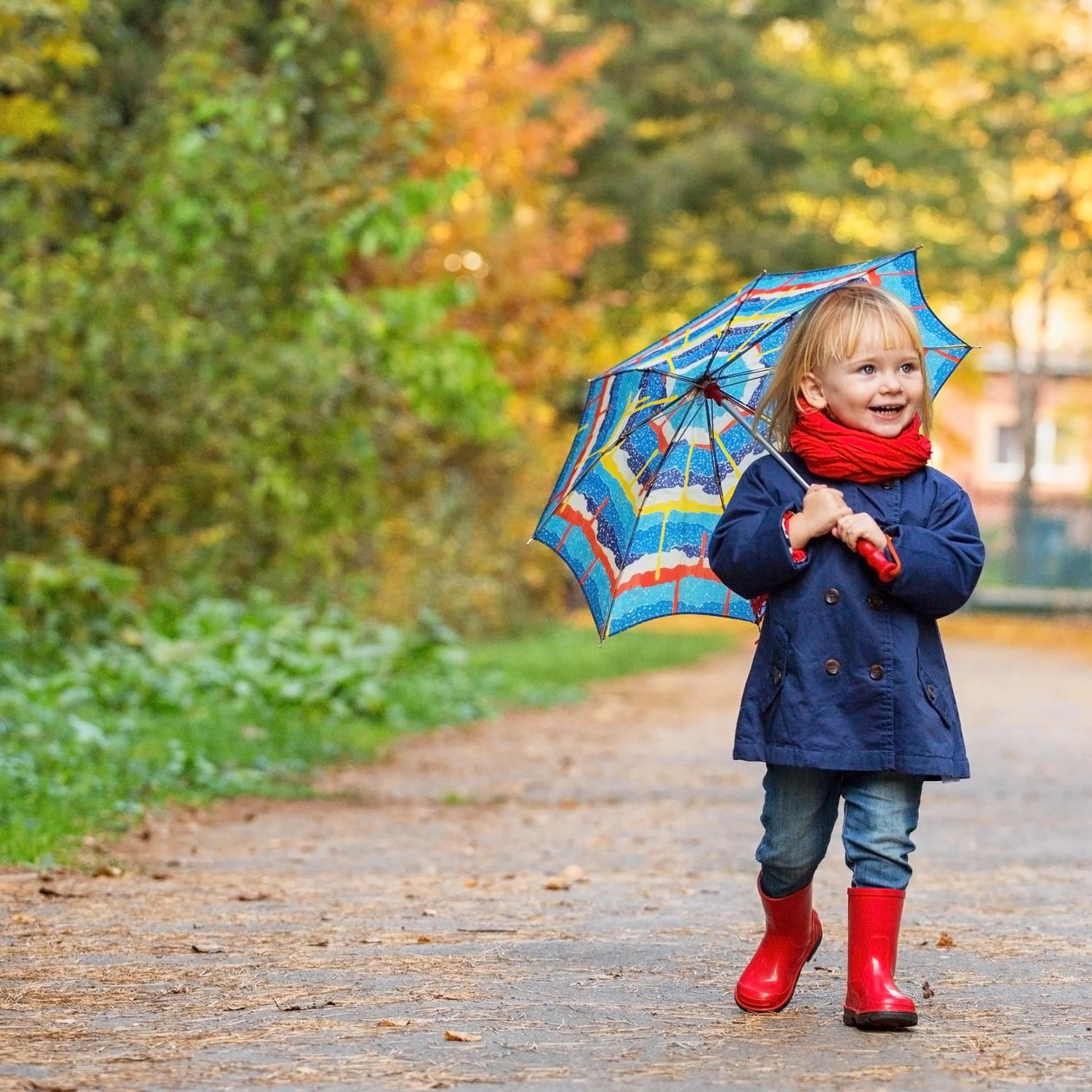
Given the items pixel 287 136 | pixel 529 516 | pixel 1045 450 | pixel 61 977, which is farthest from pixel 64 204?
pixel 1045 450

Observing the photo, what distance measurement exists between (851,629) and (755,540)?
11.0 inches

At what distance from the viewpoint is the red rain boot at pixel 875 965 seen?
406 centimetres

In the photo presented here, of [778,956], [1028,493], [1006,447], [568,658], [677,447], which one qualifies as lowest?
[568,658]

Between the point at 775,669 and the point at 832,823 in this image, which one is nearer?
the point at 775,669

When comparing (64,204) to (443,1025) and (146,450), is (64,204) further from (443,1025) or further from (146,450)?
(443,1025)

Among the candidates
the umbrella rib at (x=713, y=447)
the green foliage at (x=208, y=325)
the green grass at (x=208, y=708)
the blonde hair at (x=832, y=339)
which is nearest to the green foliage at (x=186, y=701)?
the green grass at (x=208, y=708)

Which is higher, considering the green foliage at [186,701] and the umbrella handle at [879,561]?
the umbrella handle at [879,561]

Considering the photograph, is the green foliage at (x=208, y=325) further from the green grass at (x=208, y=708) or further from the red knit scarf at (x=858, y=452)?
the red knit scarf at (x=858, y=452)

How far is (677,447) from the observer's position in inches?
194

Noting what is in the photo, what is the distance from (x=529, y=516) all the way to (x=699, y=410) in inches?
612

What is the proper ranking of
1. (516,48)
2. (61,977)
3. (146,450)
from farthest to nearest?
(516,48) < (146,450) < (61,977)

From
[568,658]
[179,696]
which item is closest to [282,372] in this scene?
[179,696]

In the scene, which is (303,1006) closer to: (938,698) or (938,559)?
(938,698)

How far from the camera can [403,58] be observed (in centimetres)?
1683
